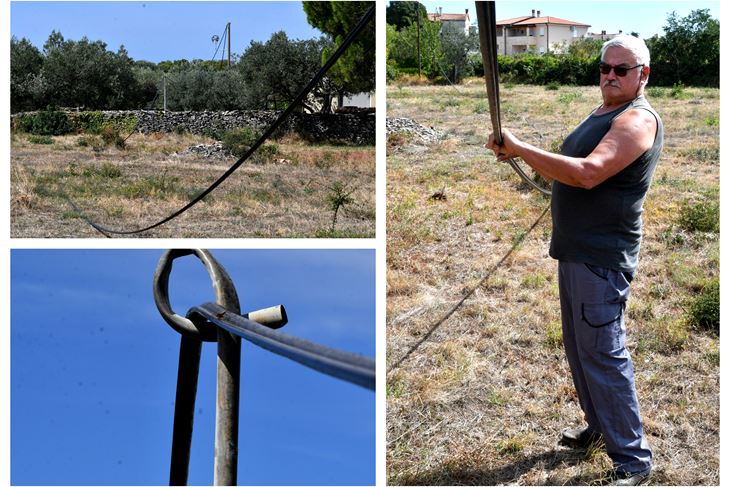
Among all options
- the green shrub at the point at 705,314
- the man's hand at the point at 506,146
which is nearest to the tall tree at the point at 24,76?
the green shrub at the point at 705,314

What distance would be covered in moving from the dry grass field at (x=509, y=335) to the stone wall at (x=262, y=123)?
9538 mm

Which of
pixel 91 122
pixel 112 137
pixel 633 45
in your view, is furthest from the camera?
pixel 91 122

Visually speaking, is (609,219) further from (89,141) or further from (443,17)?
(443,17)

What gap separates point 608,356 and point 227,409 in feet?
4.97

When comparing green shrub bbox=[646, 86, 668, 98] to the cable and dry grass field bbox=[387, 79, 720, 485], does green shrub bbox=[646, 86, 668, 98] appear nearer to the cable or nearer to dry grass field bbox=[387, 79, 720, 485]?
dry grass field bbox=[387, 79, 720, 485]

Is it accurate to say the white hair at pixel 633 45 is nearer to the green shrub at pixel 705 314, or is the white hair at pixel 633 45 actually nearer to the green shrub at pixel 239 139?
the green shrub at pixel 705 314

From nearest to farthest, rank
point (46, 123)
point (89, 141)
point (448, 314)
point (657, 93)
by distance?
point (448, 314) → point (657, 93) → point (89, 141) → point (46, 123)

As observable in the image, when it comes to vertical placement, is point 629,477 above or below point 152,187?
below

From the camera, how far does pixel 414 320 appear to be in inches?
170

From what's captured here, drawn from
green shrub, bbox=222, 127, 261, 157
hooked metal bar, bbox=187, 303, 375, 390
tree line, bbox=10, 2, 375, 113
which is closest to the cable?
hooked metal bar, bbox=187, 303, 375, 390

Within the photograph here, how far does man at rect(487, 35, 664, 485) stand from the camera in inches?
91.8

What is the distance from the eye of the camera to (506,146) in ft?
7.98

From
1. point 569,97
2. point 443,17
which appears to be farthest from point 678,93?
point 443,17

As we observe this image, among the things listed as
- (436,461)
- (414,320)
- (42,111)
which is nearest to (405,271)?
(414,320)
